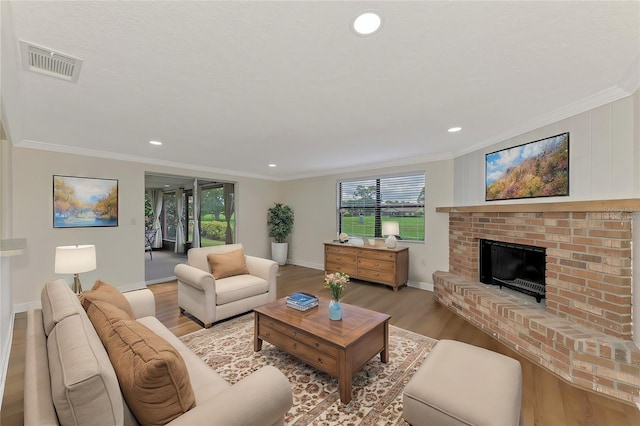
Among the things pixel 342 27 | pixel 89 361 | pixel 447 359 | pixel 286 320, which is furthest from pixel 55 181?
pixel 447 359

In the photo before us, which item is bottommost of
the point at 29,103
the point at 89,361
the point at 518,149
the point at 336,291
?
the point at 336,291

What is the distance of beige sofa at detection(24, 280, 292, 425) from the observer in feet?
2.77

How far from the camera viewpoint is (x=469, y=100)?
234cm

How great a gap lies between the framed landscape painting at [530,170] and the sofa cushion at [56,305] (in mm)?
3928

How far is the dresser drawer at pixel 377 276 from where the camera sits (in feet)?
14.7

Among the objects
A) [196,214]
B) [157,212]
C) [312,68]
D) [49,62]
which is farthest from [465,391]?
[157,212]

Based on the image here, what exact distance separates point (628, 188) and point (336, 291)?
248 centimetres

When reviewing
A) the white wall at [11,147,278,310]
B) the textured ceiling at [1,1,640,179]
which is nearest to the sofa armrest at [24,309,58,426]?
the textured ceiling at [1,1,640,179]

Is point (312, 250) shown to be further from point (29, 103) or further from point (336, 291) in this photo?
point (29, 103)

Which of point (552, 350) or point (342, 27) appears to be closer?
point (342, 27)

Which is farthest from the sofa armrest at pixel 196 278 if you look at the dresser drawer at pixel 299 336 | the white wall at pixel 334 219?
the white wall at pixel 334 219

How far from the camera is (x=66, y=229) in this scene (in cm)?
389

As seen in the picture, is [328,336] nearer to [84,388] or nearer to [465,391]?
[465,391]

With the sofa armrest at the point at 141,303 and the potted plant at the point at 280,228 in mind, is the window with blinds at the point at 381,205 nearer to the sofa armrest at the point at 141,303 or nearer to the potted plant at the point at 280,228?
the potted plant at the point at 280,228
